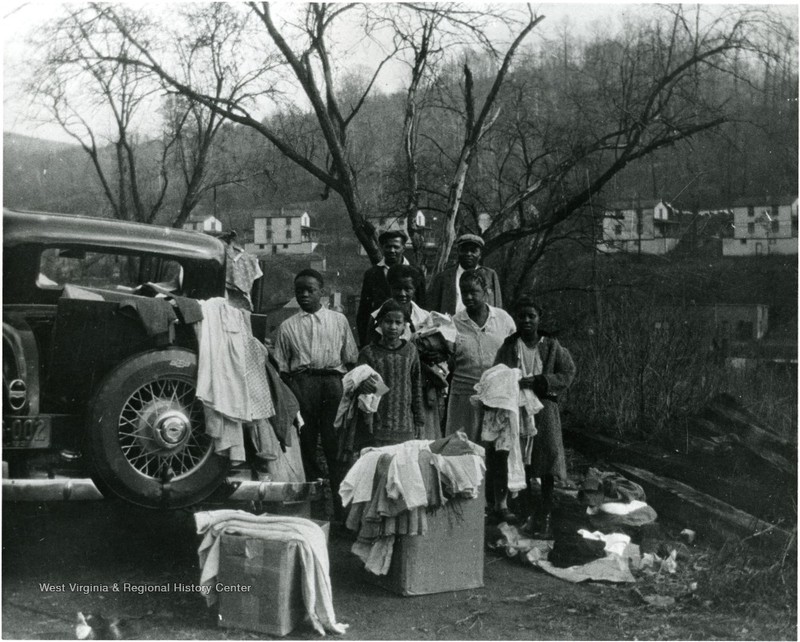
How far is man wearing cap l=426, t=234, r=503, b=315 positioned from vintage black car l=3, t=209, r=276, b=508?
2413mm

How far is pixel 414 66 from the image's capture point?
1088cm

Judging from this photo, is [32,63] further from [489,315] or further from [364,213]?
[489,315]

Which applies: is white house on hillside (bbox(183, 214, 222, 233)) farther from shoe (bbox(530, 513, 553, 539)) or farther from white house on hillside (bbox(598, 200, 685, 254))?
shoe (bbox(530, 513, 553, 539))

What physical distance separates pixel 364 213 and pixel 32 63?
4.69 m

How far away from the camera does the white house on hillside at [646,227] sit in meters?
15.8

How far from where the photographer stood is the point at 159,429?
4.28 metres

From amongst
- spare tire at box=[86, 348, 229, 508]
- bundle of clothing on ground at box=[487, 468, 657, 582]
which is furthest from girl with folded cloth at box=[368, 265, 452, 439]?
spare tire at box=[86, 348, 229, 508]

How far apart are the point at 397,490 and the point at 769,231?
30.7 ft

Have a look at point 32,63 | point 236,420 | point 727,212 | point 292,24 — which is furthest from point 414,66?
point 727,212

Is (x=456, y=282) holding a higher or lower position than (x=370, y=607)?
higher

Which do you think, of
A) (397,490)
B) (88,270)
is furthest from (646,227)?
(397,490)

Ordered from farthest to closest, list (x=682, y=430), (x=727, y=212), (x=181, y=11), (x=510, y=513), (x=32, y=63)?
(x=727, y=212) < (x=181, y=11) < (x=682, y=430) < (x=32, y=63) < (x=510, y=513)

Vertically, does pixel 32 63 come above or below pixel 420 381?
above

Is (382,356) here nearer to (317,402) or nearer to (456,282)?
(317,402)
